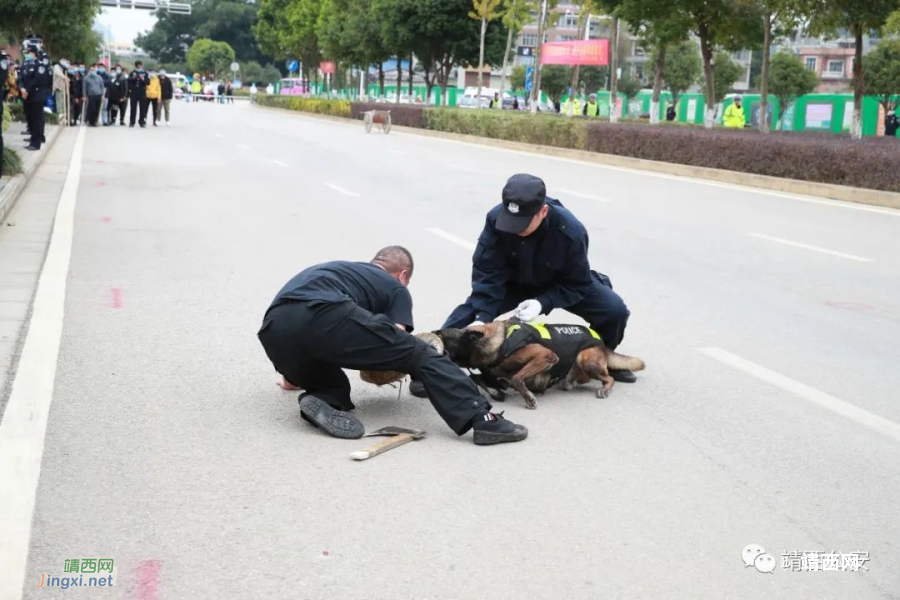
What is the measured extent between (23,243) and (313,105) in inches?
2012

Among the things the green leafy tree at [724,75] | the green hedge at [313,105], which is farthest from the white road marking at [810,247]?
the green leafy tree at [724,75]

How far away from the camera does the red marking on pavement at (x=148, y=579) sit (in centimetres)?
337

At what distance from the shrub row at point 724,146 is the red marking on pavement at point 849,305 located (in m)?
9.73

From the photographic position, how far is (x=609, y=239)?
39.5 feet

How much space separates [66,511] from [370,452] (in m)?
1.24

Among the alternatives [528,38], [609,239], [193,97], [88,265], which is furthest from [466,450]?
[528,38]

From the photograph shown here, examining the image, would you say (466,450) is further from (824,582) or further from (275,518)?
(824,582)

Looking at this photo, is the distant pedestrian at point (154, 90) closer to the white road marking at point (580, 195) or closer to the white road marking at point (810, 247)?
the white road marking at point (580, 195)

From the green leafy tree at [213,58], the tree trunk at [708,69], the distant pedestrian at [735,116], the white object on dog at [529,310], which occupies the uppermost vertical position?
the green leafy tree at [213,58]

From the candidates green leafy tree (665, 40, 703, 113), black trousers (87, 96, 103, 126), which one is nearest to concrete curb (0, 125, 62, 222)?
black trousers (87, 96, 103, 126)

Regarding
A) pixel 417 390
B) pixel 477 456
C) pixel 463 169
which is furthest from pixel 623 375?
Answer: pixel 463 169

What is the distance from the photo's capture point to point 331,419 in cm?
496

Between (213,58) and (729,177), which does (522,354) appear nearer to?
(729,177)

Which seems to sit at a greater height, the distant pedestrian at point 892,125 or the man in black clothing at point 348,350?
the distant pedestrian at point 892,125
